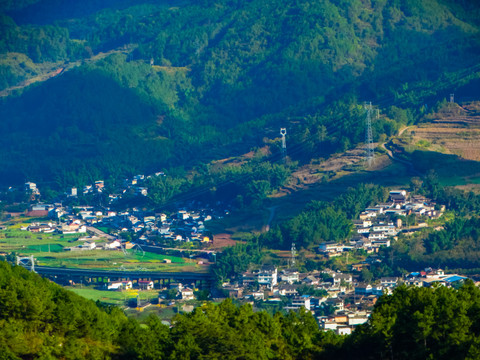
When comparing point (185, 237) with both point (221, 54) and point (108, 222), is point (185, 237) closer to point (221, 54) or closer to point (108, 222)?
point (108, 222)

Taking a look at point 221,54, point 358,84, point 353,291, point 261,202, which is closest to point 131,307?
point 353,291

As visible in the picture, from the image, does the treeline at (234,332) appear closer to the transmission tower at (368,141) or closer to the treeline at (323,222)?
the treeline at (323,222)

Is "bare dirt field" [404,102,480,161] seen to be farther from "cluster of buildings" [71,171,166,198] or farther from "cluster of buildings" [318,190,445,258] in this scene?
"cluster of buildings" [71,171,166,198]

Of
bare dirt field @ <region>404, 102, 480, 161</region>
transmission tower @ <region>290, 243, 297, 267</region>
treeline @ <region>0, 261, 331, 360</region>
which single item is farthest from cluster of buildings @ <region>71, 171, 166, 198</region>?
treeline @ <region>0, 261, 331, 360</region>

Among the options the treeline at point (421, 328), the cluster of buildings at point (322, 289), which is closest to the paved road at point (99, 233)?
the cluster of buildings at point (322, 289)

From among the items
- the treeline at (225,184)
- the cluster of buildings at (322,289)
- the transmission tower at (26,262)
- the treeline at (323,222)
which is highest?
the treeline at (225,184)

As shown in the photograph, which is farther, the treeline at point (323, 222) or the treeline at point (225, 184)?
the treeline at point (225, 184)
